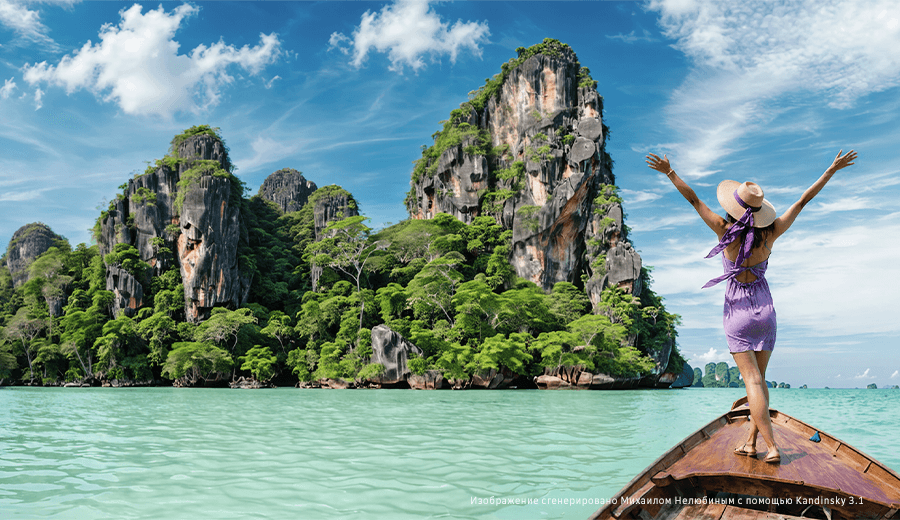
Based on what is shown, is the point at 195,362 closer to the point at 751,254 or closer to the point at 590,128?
the point at 590,128

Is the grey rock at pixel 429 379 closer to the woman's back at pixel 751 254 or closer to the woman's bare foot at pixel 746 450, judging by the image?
the woman's bare foot at pixel 746 450

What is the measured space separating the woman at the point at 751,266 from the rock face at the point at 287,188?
48134 millimetres

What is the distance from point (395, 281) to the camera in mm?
31016

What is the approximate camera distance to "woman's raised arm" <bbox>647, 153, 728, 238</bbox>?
2.83 m

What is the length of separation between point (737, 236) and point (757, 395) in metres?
0.93

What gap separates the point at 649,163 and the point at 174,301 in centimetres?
3274

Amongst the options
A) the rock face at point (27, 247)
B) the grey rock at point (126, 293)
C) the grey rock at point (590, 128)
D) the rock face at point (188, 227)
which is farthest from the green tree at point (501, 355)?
the rock face at point (27, 247)

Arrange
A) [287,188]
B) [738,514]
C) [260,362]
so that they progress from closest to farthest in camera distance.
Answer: [738,514] < [260,362] < [287,188]

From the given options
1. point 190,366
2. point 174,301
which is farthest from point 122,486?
point 174,301

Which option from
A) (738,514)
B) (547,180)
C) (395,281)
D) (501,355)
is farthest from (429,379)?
(738,514)

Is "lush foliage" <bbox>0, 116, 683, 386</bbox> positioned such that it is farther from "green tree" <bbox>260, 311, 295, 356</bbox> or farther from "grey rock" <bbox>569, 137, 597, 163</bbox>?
"grey rock" <bbox>569, 137, 597, 163</bbox>

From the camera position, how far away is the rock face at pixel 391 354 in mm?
22672

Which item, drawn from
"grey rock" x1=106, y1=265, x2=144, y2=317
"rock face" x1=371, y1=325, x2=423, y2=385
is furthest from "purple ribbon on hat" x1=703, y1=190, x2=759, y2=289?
"grey rock" x1=106, y1=265, x2=144, y2=317

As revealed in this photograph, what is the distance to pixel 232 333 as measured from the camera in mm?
27922
